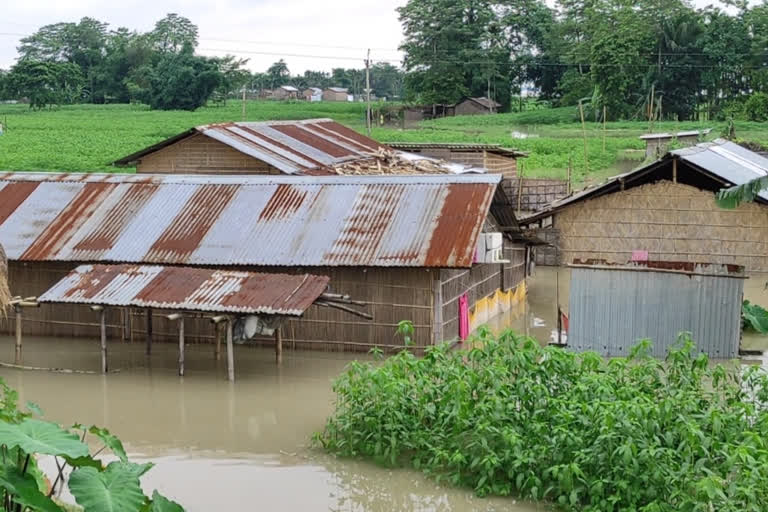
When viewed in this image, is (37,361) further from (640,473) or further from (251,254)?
(640,473)

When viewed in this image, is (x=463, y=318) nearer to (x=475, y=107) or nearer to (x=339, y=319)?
(x=339, y=319)

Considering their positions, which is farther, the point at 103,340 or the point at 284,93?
the point at 284,93

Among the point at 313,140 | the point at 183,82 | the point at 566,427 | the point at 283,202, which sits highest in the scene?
the point at 183,82

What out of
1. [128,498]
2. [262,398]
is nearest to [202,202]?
[262,398]

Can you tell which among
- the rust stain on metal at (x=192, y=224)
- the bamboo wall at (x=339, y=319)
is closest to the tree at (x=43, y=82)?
the rust stain on metal at (x=192, y=224)

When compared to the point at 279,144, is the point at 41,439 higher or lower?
lower

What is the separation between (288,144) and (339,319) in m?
10.1

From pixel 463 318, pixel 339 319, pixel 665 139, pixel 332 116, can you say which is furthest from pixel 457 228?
pixel 332 116

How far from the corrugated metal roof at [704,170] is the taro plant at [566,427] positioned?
462 inches

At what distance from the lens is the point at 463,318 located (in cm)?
1745

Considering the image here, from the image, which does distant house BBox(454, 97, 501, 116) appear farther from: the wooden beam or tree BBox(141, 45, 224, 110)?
the wooden beam

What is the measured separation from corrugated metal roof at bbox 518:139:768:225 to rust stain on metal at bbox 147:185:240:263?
7483 mm

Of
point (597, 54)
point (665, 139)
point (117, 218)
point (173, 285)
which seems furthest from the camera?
point (597, 54)

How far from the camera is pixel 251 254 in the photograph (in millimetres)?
17031
